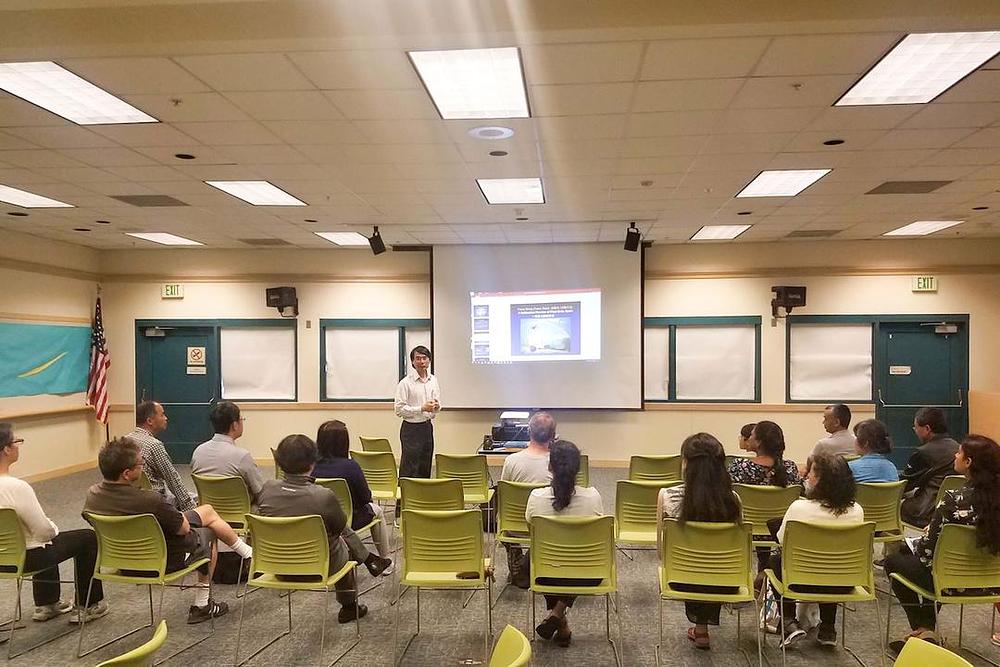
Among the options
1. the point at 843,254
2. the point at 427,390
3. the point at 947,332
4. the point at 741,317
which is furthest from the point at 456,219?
the point at 947,332

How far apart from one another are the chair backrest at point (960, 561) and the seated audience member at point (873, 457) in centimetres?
136

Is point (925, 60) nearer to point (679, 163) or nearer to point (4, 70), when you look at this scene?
point (679, 163)

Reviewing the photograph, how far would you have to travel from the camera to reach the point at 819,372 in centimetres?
968

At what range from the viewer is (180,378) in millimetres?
10375

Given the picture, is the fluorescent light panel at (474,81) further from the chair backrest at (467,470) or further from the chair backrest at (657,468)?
the chair backrest at (657,468)

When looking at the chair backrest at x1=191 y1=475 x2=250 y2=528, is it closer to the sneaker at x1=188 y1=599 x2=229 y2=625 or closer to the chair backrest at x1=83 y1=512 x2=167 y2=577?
the sneaker at x1=188 y1=599 x2=229 y2=625

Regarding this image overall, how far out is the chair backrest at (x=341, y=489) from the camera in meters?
4.32

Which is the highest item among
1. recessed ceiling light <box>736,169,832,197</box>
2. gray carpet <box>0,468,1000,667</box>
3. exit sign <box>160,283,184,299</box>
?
recessed ceiling light <box>736,169,832,197</box>

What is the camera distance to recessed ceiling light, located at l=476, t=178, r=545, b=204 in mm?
6086

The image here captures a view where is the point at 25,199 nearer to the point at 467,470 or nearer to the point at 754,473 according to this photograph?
the point at 467,470

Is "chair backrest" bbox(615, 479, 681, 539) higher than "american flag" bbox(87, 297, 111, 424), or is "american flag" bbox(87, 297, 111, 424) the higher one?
"american flag" bbox(87, 297, 111, 424)

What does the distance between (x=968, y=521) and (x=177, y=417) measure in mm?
10309

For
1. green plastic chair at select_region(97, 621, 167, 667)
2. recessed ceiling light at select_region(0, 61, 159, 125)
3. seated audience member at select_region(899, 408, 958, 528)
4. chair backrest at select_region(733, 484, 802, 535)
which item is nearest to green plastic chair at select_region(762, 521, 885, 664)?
chair backrest at select_region(733, 484, 802, 535)

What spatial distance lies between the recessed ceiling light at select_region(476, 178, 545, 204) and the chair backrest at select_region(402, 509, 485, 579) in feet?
11.4
